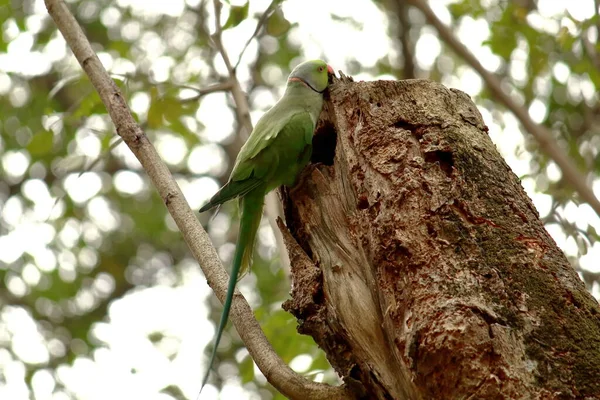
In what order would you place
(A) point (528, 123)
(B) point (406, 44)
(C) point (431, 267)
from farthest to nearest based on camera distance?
(B) point (406, 44) < (A) point (528, 123) < (C) point (431, 267)

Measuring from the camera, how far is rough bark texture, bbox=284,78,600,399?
188cm

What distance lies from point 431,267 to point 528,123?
82.7 inches

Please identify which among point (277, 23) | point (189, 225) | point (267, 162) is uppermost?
point (277, 23)

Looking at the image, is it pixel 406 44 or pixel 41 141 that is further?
pixel 406 44

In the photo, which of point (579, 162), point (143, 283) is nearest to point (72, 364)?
point (143, 283)

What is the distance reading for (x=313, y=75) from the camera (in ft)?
10.4

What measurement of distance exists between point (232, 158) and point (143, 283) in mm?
2131

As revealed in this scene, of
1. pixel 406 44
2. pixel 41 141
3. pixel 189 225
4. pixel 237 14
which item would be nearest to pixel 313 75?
pixel 237 14

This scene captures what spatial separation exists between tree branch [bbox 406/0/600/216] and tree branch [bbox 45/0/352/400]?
2.07 metres

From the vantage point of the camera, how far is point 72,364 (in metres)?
7.39

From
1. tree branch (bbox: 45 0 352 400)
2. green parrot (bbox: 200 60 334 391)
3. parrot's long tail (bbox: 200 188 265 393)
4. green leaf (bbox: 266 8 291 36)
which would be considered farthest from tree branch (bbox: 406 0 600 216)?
tree branch (bbox: 45 0 352 400)

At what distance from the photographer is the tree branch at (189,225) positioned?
205cm

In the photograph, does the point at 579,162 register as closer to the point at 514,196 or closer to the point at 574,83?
the point at 574,83

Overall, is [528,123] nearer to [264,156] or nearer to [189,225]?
[264,156]
